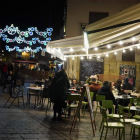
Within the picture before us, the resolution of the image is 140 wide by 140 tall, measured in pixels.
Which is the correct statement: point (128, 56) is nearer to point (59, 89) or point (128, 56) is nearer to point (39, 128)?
point (59, 89)

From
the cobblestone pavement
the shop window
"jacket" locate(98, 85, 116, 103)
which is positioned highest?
the shop window

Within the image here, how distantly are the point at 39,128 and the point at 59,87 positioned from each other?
1.78 m

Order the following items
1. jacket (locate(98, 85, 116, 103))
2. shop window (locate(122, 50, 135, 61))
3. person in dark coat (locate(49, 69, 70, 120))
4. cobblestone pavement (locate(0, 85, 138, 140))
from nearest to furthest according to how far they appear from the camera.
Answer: cobblestone pavement (locate(0, 85, 138, 140)) < person in dark coat (locate(49, 69, 70, 120)) < jacket (locate(98, 85, 116, 103)) < shop window (locate(122, 50, 135, 61))

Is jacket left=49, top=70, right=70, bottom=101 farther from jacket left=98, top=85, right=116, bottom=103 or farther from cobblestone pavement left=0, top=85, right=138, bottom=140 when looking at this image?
jacket left=98, top=85, right=116, bottom=103

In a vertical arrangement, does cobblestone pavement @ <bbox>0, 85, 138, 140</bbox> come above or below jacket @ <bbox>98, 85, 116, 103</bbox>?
below

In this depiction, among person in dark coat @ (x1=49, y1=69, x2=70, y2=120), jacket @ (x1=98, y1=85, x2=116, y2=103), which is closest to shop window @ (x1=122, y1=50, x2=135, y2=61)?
jacket @ (x1=98, y1=85, x2=116, y2=103)

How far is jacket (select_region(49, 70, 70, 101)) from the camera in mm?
8758

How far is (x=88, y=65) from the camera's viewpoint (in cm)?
1791

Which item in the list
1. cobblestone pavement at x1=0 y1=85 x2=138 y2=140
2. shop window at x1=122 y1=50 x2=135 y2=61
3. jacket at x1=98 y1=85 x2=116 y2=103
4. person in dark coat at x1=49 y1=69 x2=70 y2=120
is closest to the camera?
cobblestone pavement at x1=0 y1=85 x2=138 y2=140

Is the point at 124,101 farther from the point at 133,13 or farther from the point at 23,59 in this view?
the point at 23,59

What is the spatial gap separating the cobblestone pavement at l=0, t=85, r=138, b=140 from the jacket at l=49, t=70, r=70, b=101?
84cm

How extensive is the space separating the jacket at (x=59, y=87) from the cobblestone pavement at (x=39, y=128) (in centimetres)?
84

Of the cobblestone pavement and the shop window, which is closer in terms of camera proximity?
the cobblestone pavement

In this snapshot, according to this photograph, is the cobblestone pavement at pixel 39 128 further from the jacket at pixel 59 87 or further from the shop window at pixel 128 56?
the shop window at pixel 128 56
